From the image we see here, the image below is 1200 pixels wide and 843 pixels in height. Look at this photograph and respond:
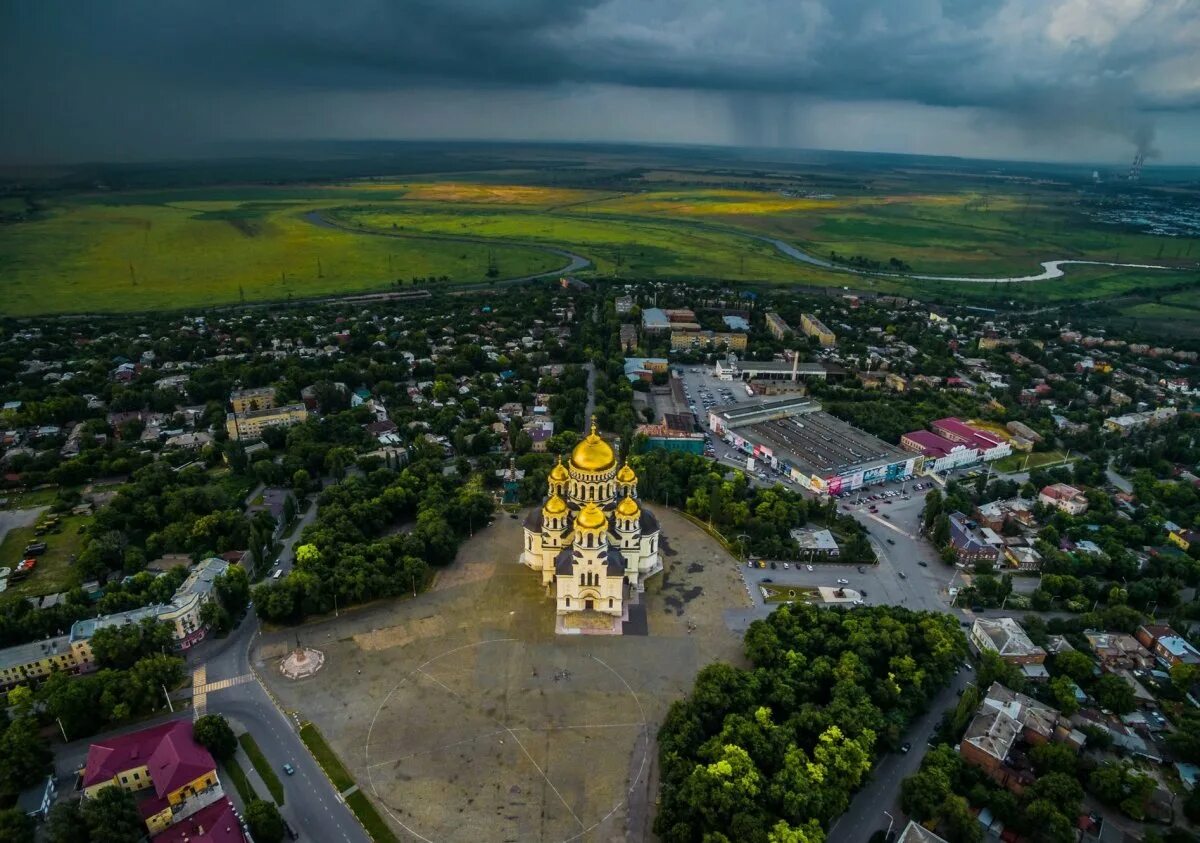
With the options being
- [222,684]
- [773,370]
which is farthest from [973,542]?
[222,684]

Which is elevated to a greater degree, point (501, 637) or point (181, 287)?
point (181, 287)

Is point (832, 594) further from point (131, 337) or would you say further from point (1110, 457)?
point (131, 337)

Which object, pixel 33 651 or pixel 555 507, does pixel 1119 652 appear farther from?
pixel 33 651

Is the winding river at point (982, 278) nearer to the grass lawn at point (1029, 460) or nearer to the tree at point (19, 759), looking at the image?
the grass lawn at point (1029, 460)

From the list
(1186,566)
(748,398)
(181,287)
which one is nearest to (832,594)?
(1186,566)

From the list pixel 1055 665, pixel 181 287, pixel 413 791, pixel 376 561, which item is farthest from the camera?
pixel 181 287

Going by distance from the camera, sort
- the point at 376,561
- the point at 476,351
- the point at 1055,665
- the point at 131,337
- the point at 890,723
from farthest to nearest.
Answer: the point at 131,337 → the point at 476,351 → the point at 376,561 → the point at 1055,665 → the point at 890,723
